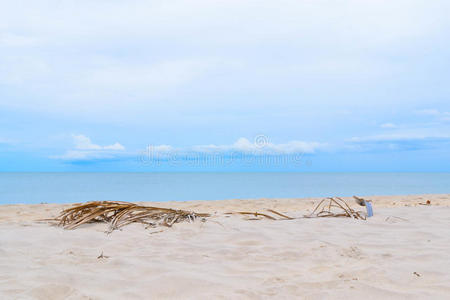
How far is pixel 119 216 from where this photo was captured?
12.4 ft

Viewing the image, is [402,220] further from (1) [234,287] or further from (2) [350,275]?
(1) [234,287]

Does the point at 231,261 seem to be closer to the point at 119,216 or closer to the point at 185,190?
the point at 119,216

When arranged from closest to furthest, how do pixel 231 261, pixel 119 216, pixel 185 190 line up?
pixel 231 261 < pixel 119 216 < pixel 185 190

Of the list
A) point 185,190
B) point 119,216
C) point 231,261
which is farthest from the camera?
point 185,190

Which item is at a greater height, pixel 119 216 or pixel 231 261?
pixel 119 216

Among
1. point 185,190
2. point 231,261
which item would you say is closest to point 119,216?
point 231,261

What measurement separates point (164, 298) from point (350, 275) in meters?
1.06

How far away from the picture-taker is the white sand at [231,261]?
72.8 inches

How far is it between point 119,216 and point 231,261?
178 cm

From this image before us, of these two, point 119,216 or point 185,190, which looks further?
point 185,190

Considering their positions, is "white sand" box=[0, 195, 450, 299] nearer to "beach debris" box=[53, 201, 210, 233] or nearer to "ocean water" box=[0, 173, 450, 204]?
"beach debris" box=[53, 201, 210, 233]

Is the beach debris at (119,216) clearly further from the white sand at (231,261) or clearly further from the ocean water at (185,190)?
the ocean water at (185,190)

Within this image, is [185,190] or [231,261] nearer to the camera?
[231,261]

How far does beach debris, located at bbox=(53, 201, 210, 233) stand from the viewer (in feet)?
12.3
